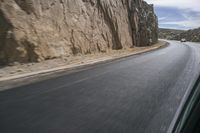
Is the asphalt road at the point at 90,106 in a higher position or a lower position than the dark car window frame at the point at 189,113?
lower

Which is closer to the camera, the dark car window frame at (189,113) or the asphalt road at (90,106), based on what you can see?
the dark car window frame at (189,113)

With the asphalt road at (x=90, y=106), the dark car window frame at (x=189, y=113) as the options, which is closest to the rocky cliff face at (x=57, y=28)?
the asphalt road at (x=90, y=106)

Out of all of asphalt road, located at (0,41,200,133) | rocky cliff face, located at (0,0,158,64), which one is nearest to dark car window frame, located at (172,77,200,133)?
asphalt road, located at (0,41,200,133)

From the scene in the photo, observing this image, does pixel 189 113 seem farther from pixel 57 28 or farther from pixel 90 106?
pixel 57 28

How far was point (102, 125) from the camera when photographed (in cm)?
571

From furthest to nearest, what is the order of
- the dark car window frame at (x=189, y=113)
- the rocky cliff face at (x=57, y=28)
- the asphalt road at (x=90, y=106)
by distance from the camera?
the rocky cliff face at (x=57, y=28) < the asphalt road at (x=90, y=106) < the dark car window frame at (x=189, y=113)

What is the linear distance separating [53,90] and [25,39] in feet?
26.3

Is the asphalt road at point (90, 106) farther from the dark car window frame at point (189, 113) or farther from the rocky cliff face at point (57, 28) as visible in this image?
the rocky cliff face at point (57, 28)

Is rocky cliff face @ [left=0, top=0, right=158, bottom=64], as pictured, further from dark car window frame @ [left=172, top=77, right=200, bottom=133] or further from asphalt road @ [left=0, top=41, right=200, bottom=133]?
dark car window frame @ [left=172, top=77, right=200, bottom=133]

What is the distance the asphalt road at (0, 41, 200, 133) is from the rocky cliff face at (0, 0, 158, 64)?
5.61m

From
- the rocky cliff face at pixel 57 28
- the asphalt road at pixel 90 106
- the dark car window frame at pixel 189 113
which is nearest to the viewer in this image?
the dark car window frame at pixel 189 113

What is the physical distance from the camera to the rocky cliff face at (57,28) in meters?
15.9

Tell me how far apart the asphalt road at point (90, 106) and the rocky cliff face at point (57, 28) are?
5.61 m

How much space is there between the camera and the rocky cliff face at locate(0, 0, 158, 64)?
1588 cm
